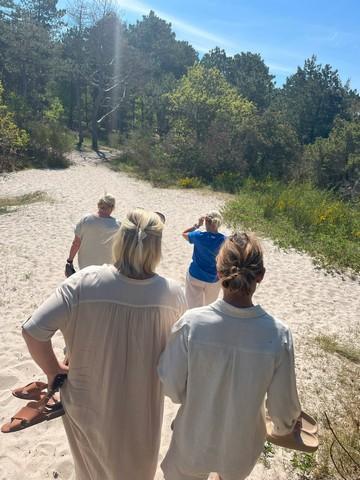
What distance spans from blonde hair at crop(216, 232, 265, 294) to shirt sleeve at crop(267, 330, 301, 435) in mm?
279

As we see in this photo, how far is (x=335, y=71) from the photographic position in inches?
1531

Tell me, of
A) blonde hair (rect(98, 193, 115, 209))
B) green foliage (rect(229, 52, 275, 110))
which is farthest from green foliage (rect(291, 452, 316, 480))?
green foliage (rect(229, 52, 275, 110))

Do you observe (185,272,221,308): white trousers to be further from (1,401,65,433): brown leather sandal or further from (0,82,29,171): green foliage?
(0,82,29,171): green foliage

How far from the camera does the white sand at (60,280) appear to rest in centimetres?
291

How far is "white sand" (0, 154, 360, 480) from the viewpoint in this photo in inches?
115

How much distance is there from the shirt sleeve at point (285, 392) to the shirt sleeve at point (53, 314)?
35.8 inches

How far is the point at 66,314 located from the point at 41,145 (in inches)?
771

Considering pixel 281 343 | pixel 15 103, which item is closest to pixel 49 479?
pixel 281 343

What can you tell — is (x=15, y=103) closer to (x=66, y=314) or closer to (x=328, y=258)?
(x=328, y=258)

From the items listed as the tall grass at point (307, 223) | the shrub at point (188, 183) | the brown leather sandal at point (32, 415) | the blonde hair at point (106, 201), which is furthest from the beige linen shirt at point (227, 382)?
the shrub at point (188, 183)

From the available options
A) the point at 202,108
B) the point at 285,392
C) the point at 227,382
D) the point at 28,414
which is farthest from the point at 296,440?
the point at 202,108

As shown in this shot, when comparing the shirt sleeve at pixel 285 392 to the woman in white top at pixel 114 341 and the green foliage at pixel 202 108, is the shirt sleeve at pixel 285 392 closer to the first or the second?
the woman in white top at pixel 114 341

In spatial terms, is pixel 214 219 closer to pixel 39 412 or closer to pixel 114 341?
pixel 114 341

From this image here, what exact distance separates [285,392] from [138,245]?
0.89 metres
